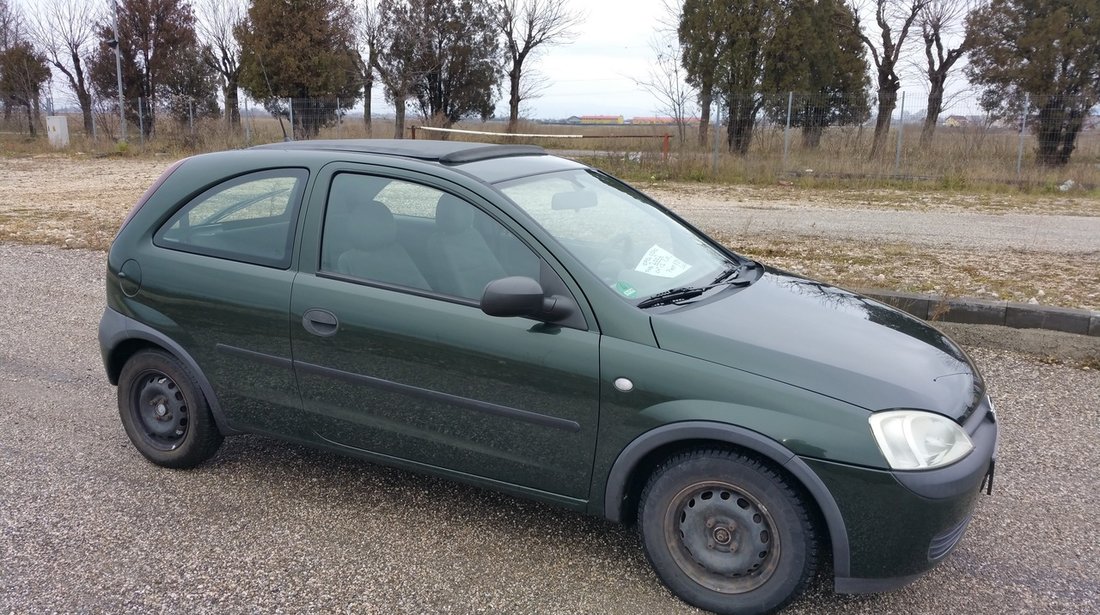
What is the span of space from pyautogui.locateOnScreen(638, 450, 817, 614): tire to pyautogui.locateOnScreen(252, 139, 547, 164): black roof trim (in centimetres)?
160

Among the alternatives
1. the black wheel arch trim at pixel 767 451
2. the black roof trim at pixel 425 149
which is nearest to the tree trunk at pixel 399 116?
the black roof trim at pixel 425 149

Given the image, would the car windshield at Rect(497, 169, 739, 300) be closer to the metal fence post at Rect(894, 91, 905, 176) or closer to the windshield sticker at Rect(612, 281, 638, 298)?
the windshield sticker at Rect(612, 281, 638, 298)

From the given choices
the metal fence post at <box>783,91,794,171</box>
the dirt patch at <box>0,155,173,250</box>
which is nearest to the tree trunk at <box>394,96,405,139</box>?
the dirt patch at <box>0,155,173,250</box>

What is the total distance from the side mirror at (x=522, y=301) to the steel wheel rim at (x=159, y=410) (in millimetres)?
1823

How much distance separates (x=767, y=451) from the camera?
8.94 feet

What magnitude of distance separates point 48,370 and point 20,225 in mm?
7361

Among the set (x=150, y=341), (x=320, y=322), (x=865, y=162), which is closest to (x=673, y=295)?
(x=320, y=322)

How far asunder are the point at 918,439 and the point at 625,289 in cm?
115

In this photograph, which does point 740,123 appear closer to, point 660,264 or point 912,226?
point 912,226

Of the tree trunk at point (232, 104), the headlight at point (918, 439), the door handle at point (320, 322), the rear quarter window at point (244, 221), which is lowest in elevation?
the headlight at point (918, 439)

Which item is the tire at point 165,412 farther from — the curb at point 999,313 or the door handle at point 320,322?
the curb at point 999,313

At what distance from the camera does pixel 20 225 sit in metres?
11.5

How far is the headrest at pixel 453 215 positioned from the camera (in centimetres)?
339

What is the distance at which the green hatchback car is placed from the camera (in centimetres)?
276
